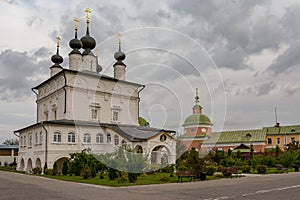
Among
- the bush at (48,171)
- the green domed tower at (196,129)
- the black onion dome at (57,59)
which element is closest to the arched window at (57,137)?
the bush at (48,171)

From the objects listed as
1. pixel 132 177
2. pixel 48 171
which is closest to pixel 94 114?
pixel 48 171

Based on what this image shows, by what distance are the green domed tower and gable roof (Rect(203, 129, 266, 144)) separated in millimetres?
1156

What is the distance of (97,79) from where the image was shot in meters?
34.4

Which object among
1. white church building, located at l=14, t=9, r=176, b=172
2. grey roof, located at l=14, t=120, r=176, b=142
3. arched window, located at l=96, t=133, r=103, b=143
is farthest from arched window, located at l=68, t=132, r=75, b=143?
arched window, located at l=96, t=133, r=103, b=143

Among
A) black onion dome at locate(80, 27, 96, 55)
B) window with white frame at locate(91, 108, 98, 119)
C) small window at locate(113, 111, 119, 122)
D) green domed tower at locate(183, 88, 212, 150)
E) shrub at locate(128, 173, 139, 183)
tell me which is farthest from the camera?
green domed tower at locate(183, 88, 212, 150)

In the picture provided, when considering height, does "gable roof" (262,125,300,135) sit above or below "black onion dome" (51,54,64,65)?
below

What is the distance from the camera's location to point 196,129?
58.1 m

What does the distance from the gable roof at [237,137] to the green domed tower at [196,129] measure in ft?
3.79

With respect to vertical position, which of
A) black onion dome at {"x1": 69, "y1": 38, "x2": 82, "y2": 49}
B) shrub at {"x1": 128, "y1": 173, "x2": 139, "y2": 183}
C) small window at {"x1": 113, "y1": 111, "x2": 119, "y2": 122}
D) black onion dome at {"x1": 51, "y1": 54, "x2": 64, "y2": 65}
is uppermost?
black onion dome at {"x1": 69, "y1": 38, "x2": 82, "y2": 49}

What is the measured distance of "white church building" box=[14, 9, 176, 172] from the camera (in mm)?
28141

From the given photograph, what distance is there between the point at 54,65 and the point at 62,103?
7219mm

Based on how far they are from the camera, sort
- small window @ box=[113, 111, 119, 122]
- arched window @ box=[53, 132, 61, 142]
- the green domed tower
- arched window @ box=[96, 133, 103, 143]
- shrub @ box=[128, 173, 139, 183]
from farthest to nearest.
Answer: the green domed tower → small window @ box=[113, 111, 119, 122] → arched window @ box=[96, 133, 103, 143] → arched window @ box=[53, 132, 61, 142] → shrub @ box=[128, 173, 139, 183]

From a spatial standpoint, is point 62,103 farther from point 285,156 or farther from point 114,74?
point 285,156

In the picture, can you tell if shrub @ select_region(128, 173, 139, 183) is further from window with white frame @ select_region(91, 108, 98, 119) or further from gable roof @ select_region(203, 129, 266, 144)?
gable roof @ select_region(203, 129, 266, 144)
